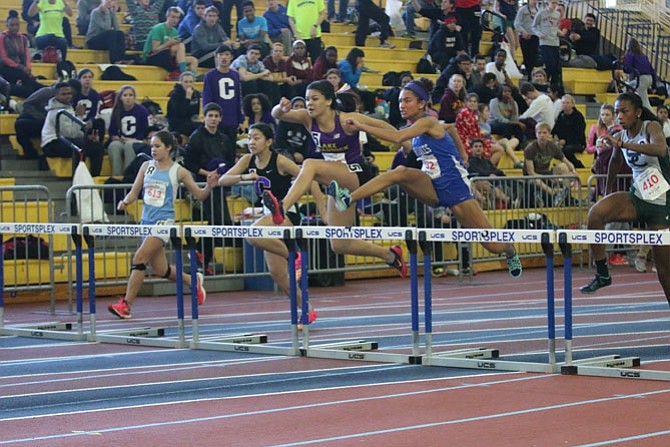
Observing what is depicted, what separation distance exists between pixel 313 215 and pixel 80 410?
29.9 ft

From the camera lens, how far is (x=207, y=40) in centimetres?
2134

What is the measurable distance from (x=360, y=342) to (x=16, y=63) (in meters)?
9.62

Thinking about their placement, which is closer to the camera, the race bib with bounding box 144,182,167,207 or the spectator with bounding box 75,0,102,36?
the race bib with bounding box 144,182,167,207

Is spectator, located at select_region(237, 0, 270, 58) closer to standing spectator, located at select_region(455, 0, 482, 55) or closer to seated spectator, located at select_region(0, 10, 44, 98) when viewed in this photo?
seated spectator, located at select_region(0, 10, 44, 98)

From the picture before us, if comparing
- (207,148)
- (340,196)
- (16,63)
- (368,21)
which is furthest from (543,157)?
(340,196)

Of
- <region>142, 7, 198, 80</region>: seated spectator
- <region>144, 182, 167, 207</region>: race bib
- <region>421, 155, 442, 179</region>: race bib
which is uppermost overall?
<region>142, 7, 198, 80</region>: seated spectator

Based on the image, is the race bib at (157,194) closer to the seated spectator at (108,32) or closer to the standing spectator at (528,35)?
the seated spectator at (108,32)

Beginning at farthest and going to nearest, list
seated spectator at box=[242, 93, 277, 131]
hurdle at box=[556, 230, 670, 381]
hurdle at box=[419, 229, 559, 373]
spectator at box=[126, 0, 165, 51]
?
spectator at box=[126, 0, 165, 51] → seated spectator at box=[242, 93, 277, 131] → hurdle at box=[419, 229, 559, 373] → hurdle at box=[556, 230, 670, 381]

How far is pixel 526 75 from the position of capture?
86.7 ft

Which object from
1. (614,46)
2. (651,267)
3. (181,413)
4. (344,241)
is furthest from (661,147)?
(614,46)

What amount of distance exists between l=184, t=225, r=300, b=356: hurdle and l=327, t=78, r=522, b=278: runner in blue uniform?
1355mm

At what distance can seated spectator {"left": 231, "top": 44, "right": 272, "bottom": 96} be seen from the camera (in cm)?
1977

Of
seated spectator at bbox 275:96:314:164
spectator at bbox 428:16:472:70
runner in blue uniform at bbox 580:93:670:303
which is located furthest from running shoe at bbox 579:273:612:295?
spectator at bbox 428:16:472:70

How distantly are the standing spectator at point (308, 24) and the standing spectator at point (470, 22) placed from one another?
3.51m
